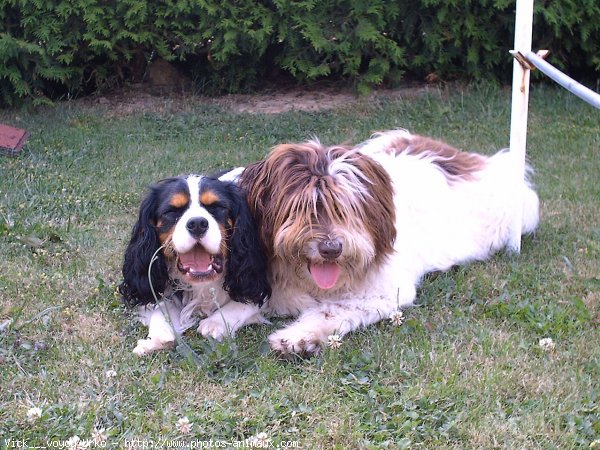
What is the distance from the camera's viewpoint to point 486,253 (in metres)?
4.86

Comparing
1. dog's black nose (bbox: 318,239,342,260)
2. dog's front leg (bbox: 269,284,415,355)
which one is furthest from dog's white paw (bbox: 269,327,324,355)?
dog's black nose (bbox: 318,239,342,260)

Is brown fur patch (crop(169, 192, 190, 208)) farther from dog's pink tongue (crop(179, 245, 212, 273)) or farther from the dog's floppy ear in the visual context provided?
the dog's floppy ear

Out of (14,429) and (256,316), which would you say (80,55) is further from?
(14,429)

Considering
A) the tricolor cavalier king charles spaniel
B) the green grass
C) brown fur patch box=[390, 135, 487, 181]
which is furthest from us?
brown fur patch box=[390, 135, 487, 181]

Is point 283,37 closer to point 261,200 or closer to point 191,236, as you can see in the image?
point 261,200

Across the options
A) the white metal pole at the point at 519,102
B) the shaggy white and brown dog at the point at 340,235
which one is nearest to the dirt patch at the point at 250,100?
the white metal pole at the point at 519,102

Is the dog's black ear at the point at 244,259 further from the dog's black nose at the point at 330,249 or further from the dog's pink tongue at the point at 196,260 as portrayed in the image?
the dog's black nose at the point at 330,249

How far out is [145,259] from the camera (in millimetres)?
3666

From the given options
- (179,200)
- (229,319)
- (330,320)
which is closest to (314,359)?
(330,320)

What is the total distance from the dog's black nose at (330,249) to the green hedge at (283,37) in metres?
4.95

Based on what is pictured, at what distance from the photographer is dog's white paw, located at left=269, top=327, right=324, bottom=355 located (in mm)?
3494

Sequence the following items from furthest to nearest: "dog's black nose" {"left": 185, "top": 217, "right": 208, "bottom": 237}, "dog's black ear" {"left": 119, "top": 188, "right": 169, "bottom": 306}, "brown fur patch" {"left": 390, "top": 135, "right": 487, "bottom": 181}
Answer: "brown fur patch" {"left": 390, "top": 135, "right": 487, "bottom": 181}
"dog's black ear" {"left": 119, "top": 188, "right": 169, "bottom": 306}
"dog's black nose" {"left": 185, "top": 217, "right": 208, "bottom": 237}

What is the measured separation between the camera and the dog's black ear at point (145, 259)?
3.67 metres

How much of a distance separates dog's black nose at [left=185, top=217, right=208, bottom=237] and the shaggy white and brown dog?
0.37 m
